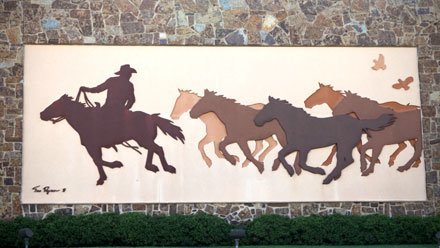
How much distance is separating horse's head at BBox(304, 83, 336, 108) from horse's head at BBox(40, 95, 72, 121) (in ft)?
21.0

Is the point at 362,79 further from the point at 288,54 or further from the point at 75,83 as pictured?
the point at 75,83

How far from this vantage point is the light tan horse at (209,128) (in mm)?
19297

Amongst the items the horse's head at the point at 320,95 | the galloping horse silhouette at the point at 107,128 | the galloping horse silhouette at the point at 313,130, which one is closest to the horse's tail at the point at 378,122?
the galloping horse silhouette at the point at 313,130

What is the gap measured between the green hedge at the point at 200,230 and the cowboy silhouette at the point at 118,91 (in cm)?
283

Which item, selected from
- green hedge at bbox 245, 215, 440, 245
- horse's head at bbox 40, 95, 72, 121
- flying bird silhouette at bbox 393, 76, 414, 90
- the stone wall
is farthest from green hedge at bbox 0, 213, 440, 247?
flying bird silhouette at bbox 393, 76, 414, 90

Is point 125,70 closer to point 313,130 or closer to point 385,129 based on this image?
point 313,130

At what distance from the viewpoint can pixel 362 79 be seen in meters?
19.9

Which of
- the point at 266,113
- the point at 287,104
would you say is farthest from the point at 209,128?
the point at 287,104

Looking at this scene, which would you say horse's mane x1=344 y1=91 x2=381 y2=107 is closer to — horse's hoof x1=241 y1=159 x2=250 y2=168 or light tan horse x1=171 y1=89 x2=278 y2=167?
light tan horse x1=171 y1=89 x2=278 y2=167

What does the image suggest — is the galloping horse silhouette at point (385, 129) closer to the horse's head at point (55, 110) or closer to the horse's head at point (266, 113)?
the horse's head at point (266, 113)

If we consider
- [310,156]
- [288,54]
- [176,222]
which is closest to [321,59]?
[288,54]

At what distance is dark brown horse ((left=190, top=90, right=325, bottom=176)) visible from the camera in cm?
1931

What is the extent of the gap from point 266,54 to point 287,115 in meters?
1.75

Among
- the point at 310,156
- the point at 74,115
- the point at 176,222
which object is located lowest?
the point at 176,222
